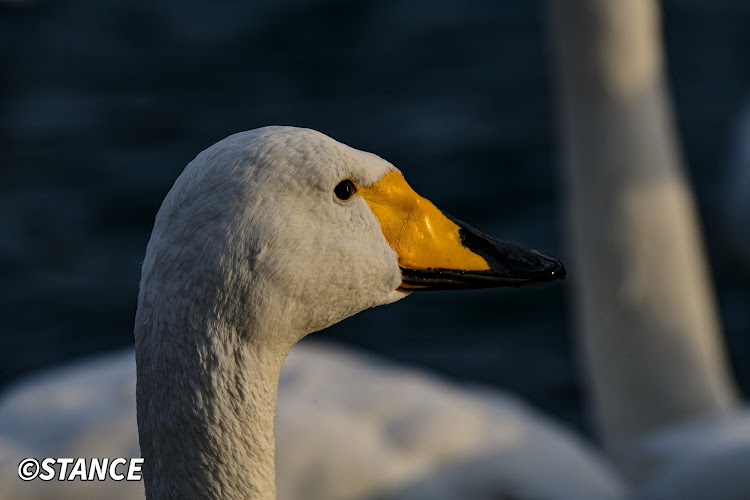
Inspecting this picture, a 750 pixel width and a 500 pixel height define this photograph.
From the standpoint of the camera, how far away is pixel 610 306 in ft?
16.5

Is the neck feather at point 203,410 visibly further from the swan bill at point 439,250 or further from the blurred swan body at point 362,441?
the blurred swan body at point 362,441

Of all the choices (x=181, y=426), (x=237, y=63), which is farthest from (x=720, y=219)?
(x=181, y=426)

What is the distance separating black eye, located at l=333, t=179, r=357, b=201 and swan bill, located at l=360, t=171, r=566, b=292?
0.15 ft

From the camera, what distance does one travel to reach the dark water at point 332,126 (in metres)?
8.09

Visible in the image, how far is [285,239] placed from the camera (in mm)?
2316

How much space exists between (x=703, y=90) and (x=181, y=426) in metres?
8.58

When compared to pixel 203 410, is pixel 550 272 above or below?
above

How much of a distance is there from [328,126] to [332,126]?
34 millimetres

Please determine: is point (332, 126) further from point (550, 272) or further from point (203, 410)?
point (203, 410)

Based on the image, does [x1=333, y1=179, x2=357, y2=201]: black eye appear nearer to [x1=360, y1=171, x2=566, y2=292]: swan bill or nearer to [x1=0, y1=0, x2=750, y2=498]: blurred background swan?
[x1=360, y1=171, x2=566, y2=292]: swan bill

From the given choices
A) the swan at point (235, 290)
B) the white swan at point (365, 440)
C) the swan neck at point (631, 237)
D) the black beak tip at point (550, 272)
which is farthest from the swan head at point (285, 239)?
the swan neck at point (631, 237)

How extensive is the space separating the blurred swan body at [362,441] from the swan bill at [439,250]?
6.47 feet

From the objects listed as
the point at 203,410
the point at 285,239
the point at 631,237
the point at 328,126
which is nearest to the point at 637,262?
the point at 631,237

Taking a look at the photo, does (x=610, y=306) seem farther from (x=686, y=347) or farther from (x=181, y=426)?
(x=181, y=426)
